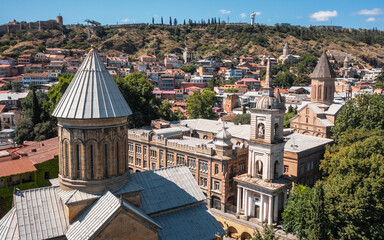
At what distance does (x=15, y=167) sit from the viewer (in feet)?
86.0

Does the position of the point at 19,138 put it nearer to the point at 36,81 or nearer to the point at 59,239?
the point at 59,239

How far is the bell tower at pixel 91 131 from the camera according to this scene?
13946 mm

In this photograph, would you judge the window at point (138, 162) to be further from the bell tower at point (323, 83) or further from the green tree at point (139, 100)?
the bell tower at point (323, 83)

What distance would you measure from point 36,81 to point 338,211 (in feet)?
267

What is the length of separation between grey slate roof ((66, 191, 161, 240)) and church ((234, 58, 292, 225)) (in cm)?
1570

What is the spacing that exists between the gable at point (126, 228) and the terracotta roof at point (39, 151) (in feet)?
59.9

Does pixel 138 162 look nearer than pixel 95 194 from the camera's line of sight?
No

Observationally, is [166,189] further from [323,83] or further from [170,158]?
[323,83]

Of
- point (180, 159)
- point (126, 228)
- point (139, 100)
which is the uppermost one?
point (139, 100)

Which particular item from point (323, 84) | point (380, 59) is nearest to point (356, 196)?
point (323, 84)

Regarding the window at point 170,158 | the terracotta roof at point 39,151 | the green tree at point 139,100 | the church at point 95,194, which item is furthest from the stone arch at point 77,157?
the green tree at point 139,100

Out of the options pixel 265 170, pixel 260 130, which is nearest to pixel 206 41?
pixel 260 130

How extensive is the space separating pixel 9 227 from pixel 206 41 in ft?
473

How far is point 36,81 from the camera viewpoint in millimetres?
84438
